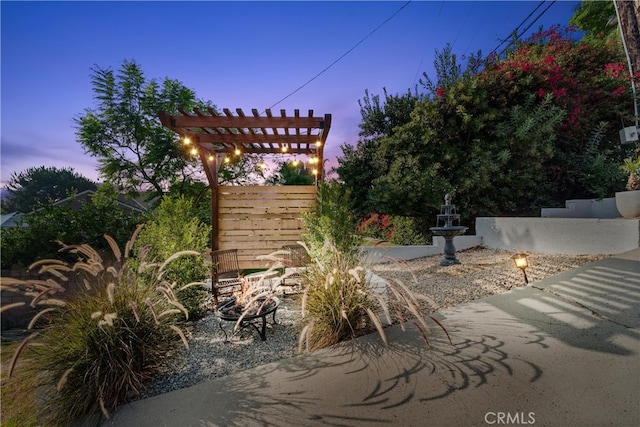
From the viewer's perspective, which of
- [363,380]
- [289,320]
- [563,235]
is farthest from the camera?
[563,235]

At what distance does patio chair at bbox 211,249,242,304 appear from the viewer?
13.9 feet

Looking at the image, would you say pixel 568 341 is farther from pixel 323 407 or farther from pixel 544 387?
pixel 323 407

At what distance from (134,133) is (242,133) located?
27.1 feet

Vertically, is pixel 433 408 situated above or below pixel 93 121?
below

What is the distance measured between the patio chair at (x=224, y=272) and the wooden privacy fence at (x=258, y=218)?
0.82ft

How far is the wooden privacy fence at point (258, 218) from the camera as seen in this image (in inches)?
209

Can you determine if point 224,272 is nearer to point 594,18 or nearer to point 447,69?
point 447,69

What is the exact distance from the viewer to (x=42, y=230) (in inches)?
201

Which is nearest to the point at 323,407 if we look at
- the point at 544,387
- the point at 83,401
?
the point at 544,387

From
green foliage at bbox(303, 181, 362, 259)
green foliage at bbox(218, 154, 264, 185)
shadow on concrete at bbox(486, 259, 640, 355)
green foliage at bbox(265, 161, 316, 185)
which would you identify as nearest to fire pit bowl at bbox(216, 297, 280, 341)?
green foliage at bbox(303, 181, 362, 259)

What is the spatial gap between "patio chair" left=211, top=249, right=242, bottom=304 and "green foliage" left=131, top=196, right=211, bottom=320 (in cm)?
54

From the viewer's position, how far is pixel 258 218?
5.42 meters

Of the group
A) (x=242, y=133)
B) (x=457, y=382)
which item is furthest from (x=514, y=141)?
(x=457, y=382)

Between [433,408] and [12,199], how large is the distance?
3603 cm
